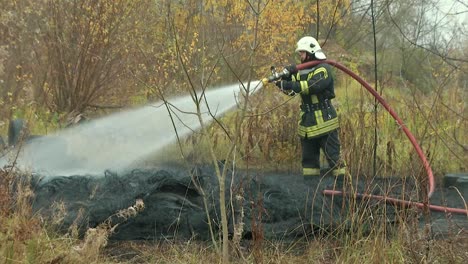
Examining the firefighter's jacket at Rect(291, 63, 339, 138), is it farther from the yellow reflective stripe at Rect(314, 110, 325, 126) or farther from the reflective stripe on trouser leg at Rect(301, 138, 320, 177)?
the reflective stripe on trouser leg at Rect(301, 138, 320, 177)

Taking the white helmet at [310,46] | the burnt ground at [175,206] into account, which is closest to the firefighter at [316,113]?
the white helmet at [310,46]

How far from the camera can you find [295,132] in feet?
22.9

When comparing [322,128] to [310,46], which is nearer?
[310,46]

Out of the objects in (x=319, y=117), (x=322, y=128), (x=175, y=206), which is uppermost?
(x=319, y=117)

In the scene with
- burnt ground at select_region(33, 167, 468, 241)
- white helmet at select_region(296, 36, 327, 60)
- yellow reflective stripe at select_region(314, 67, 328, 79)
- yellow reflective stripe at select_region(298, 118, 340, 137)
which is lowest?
burnt ground at select_region(33, 167, 468, 241)

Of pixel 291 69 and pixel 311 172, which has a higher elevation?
pixel 291 69

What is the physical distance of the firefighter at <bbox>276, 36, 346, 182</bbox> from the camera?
5734mm

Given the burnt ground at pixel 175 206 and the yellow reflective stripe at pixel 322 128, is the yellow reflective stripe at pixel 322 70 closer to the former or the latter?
the yellow reflective stripe at pixel 322 128

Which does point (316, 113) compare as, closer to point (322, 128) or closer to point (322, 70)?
point (322, 128)

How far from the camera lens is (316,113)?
19.5ft

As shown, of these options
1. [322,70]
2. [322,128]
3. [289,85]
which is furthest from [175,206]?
[322,70]

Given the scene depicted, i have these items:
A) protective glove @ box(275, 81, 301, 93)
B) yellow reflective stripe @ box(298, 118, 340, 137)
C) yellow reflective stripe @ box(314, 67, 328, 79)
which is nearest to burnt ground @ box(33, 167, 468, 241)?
protective glove @ box(275, 81, 301, 93)

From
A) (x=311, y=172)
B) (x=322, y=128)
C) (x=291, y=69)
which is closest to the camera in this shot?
(x=291, y=69)

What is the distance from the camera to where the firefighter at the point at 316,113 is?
5.73m
